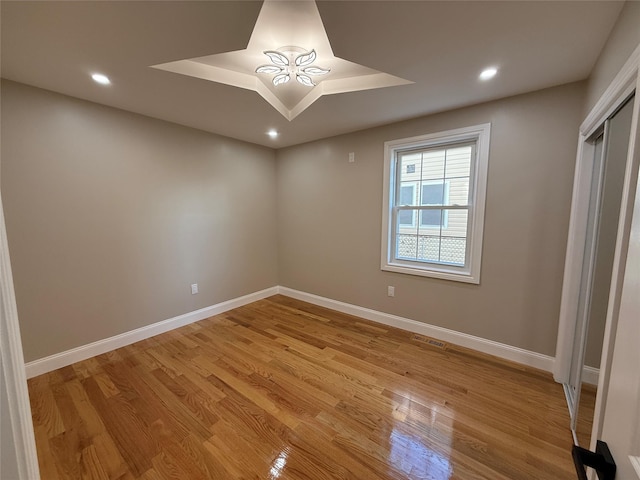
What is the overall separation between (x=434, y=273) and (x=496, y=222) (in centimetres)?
76

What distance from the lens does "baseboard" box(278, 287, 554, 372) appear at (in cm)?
227

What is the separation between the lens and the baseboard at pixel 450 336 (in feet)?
7.45

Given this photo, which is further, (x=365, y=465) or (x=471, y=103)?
(x=471, y=103)

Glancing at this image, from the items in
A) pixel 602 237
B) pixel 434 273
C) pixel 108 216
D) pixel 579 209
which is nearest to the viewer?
pixel 602 237

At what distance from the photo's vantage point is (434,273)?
2.74 m

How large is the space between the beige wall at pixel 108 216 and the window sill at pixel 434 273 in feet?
7.16

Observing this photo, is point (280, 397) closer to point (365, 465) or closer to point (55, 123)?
point (365, 465)

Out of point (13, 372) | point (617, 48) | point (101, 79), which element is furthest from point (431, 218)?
point (101, 79)

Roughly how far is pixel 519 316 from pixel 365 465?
6.17ft

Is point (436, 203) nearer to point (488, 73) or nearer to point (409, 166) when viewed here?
point (409, 166)

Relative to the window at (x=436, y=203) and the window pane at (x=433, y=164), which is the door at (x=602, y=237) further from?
the window pane at (x=433, y=164)

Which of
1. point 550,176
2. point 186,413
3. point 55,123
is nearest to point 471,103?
point 550,176

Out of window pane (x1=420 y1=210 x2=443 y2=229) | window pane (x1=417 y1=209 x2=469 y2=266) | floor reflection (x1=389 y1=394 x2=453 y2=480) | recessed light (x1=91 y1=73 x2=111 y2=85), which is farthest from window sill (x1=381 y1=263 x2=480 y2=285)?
recessed light (x1=91 y1=73 x2=111 y2=85)

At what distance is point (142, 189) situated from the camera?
8.87 feet
